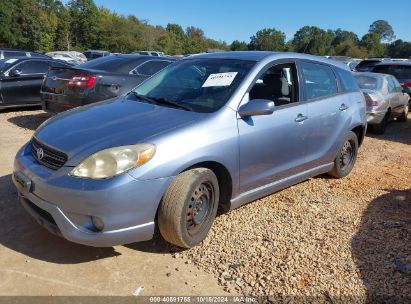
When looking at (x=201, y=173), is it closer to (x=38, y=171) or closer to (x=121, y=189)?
(x=121, y=189)

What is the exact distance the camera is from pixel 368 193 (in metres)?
5.37

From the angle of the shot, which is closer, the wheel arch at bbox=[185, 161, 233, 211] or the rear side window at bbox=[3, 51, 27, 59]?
the wheel arch at bbox=[185, 161, 233, 211]

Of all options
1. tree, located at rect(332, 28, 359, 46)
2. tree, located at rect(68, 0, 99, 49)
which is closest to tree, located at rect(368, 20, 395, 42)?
tree, located at rect(332, 28, 359, 46)

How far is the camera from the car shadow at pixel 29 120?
8533mm

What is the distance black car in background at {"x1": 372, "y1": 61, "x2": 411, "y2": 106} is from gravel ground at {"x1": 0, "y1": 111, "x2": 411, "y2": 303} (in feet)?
26.2

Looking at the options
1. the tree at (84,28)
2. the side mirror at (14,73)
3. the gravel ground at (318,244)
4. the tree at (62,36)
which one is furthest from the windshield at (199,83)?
the tree at (84,28)

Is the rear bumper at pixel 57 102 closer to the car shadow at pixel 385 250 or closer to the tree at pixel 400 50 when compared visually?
the car shadow at pixel 385 250

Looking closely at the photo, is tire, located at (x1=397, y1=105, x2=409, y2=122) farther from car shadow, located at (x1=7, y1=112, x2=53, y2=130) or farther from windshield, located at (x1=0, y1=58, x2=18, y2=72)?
windshield, located at (x1=0, y1=58, x2=18, y2=72)

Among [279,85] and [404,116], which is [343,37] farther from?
[279,85]

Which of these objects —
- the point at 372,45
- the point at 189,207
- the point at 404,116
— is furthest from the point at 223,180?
the point at 372,45

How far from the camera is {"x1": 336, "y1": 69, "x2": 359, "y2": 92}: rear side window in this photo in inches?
223

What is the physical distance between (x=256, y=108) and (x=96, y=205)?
1654 millimetres

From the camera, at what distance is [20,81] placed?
9844 millimetres

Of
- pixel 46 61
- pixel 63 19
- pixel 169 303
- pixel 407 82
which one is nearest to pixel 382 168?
pixel 169 303
